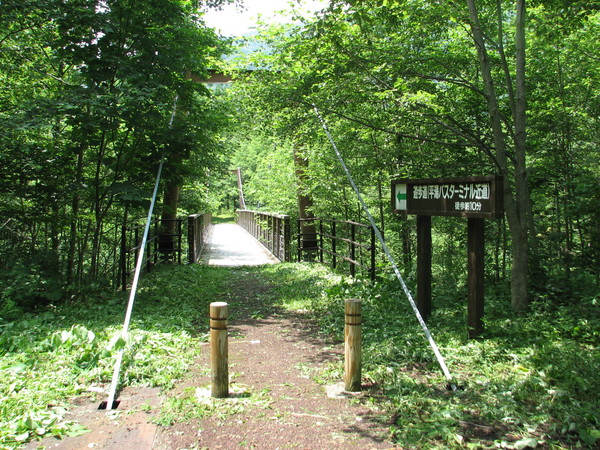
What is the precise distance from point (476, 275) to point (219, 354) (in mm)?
2374

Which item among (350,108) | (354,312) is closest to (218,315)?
(354,312)

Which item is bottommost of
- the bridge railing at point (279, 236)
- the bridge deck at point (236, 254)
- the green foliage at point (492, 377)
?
the green foliage at point (492, 377)

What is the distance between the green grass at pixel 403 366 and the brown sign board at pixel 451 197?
1.12m

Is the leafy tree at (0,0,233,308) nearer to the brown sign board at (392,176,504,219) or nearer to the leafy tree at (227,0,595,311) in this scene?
the leafy tree at (227,0,595,311)

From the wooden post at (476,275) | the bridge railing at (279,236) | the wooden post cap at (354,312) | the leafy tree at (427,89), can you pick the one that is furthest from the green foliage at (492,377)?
the bridge railing at (279,236)

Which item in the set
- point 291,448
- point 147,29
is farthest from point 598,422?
point 147,29

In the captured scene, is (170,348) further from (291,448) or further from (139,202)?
(139,202)

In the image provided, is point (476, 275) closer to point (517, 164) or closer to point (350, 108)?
point (517, 164)

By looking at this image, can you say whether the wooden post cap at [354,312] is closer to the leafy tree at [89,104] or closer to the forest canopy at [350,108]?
the forest canopy at [350,108]

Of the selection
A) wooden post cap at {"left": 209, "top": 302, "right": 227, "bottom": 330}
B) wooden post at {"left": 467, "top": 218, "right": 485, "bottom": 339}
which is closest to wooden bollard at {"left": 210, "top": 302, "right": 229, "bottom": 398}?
wooden post cap at {"left": 209, "top": 302, "right": 227, "bottom": 330}

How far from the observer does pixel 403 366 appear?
3766 millimetres

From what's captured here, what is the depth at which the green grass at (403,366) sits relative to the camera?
8.70 feet

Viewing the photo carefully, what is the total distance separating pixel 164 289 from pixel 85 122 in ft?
8.75

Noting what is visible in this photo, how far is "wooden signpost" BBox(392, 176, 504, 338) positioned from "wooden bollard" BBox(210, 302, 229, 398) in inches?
87.9
